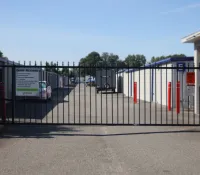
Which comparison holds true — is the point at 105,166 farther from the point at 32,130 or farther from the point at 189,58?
the point at 189,58

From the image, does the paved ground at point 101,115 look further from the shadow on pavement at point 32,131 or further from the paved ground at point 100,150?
the paved ground at point 100,150

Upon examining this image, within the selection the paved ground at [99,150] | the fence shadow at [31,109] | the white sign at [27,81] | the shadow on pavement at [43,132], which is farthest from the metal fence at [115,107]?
the paved ground at [99,150]

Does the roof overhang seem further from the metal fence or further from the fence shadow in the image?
the fence shadow

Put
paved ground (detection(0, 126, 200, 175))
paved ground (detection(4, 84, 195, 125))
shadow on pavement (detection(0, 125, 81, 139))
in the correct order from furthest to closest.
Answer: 1. paved ground (detection(4, 84, 195, 125))
2. shadow on pavement (detection(0, 125, 81, 139))
3. paved ground (detection(0, 126, 200, 175))

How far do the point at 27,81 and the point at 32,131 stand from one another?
5.42ft

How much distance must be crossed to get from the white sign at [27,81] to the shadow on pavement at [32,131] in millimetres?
1169

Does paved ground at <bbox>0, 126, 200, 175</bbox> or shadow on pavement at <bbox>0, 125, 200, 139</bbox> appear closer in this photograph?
paved ground at <bbox>0, 126, 200, 175</bbox>

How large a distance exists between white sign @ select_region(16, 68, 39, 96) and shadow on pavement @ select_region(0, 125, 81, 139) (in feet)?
3.83

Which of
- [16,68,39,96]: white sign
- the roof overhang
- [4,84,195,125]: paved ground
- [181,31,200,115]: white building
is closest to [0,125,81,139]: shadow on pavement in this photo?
[4,84,195,125]: paved ground

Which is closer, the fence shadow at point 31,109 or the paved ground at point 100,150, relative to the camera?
the paved ground at point 100,150

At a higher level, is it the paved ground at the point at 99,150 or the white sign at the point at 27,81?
the white sign at the point at 27,81

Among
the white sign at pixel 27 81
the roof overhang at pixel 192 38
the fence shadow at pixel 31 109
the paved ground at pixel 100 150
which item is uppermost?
the roof overhang at pixel 192 38

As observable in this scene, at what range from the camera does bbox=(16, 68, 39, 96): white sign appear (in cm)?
1135

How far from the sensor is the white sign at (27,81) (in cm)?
1135
